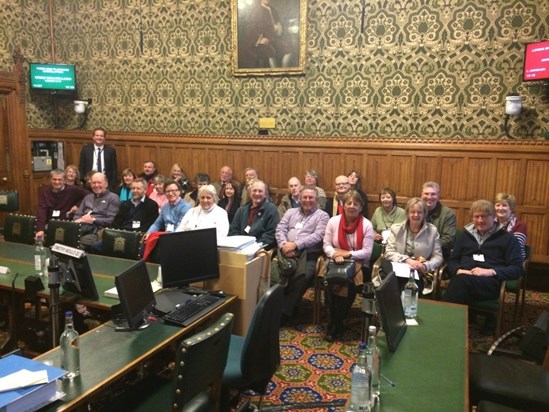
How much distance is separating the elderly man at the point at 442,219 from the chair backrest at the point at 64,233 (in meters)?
3.54

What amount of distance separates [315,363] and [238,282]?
3.33 ft

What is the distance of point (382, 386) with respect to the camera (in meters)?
1.93

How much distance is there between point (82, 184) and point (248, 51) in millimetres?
3529

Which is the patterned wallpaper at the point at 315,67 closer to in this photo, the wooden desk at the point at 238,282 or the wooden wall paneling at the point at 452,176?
the wooden wall paneling at the point at 452,176

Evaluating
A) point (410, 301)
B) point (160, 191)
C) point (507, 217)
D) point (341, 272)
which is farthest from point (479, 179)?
point (160, 191)

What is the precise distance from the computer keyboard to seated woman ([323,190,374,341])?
1426 millimetres

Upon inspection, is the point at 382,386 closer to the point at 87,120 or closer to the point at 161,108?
the point at 161,108

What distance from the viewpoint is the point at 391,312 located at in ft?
7.54

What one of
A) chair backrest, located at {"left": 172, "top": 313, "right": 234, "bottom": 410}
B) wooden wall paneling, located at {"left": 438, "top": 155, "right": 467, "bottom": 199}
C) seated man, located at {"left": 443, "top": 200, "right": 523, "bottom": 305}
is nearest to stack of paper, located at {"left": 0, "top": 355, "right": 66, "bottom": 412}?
chair backrest, located at {"left": 172, "top": 313, "right": 234, "bottom": 410}

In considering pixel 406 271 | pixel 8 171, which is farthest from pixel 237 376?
pixel 8 171

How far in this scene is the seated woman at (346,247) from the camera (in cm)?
407

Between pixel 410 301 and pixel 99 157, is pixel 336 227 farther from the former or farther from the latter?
pixel 99 157

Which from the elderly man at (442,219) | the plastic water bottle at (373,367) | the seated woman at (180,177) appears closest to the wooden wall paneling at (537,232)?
the elderly man at (442,219)

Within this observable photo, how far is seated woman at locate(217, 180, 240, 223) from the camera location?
6.14m
